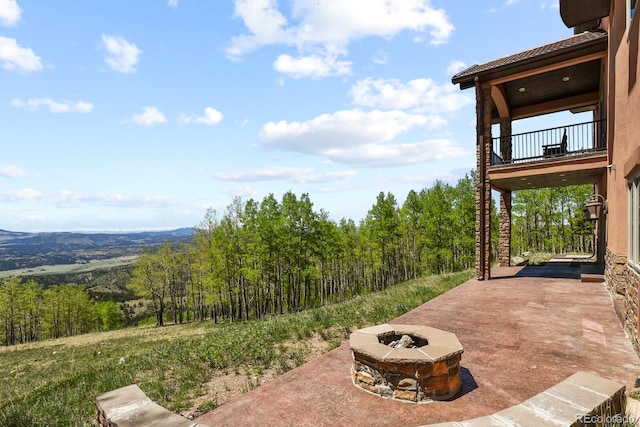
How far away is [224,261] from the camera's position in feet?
94.5

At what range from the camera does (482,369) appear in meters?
4.82

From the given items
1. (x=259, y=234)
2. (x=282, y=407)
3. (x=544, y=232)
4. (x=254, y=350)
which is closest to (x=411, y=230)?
(x=544, y=232)

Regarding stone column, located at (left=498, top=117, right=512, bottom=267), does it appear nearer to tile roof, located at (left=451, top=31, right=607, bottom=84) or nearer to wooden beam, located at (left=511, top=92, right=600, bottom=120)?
wooden beam, located at (left=511, top=92, right=600, bottom=120)

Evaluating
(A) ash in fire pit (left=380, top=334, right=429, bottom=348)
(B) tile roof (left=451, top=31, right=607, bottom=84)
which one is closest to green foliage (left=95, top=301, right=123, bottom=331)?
(B) tile roof (left=451, top=31, right=607, bottom=84)

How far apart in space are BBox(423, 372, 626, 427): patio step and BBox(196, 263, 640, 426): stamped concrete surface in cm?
89

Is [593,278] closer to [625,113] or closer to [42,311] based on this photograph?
[625,113]

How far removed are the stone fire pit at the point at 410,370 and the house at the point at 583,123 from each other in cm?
349

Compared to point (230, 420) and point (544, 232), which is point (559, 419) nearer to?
point (230, 420)

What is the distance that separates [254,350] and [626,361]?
6289 millimetres

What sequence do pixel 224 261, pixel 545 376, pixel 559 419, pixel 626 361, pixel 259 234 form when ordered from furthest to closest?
1. pixel 224 261
2. pixel 259 234
3. pixel 626 361
4. pixel 545 376
5. pixel 559 419

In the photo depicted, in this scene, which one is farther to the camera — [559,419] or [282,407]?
[282,407]

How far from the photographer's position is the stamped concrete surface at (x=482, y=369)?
148 inches

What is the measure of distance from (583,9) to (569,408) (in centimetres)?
1202

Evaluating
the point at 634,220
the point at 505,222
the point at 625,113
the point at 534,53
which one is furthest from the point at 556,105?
the point at 634,220
